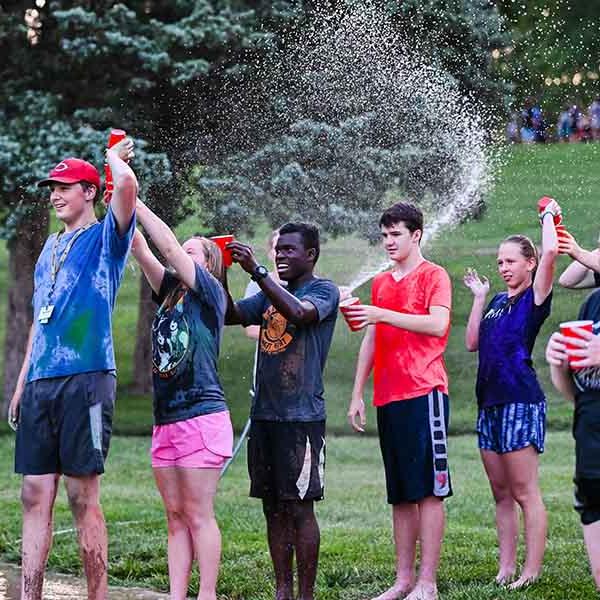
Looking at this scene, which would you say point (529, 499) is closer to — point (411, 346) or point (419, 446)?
point (419, 446)

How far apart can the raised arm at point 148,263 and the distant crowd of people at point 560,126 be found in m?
12.0

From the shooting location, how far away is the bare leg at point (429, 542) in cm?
557

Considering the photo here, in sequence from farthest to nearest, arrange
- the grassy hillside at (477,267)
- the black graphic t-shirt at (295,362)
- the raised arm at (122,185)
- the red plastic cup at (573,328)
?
the grassy hillside at (477,267) → the black graphic t-shirt at (295,362) → the raised arm at (122,185) → the red plastic cup at (573,328)

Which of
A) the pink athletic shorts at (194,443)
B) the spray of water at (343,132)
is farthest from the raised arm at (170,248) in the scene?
the spray of water at (343,132)

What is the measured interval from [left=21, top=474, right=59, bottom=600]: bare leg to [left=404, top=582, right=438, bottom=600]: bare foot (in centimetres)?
157

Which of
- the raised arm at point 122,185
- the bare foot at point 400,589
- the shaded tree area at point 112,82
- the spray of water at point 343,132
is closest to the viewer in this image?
the raised arm at point 122,185

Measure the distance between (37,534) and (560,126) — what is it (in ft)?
55.6

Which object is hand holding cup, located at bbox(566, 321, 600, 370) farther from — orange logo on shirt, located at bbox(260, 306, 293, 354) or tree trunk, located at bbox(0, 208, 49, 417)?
tree trunk, located at bbox(0, 208, 49, 417)

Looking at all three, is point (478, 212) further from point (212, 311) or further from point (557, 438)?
point (212, 311)

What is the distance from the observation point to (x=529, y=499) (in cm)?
583

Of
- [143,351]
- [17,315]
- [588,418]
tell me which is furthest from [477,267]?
[588,418]

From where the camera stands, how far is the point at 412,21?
13.6 meters

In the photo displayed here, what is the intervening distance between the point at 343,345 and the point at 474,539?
10969 millimetres

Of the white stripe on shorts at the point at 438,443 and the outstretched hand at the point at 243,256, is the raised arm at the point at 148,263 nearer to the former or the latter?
the outstretched hand at the point at 243,256
